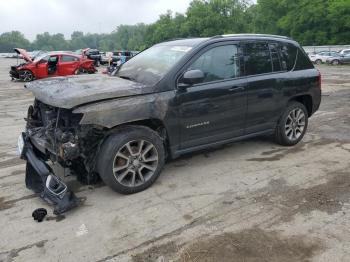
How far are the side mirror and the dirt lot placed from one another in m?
1.26

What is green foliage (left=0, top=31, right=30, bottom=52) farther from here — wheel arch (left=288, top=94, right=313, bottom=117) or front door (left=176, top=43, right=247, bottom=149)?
front door (left=176, top=43, right=247, bottom=149)

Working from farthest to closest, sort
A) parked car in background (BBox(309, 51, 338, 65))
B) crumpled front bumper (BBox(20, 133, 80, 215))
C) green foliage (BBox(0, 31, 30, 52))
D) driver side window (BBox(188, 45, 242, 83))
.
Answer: green foliage (BBox(0, 31, 30, 52))
parked car in background (BBox(309, 51, 338, 65))
driver side window (BBox(188, 45, 242, 83))
crumpled front bumper (BBox(20, 133, 80, 215))

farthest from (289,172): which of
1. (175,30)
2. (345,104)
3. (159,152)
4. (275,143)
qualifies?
(175,30)

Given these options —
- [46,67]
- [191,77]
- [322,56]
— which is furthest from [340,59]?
[191,77]

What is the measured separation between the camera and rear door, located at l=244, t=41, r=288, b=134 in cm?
568

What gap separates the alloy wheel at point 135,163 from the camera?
4535 mm

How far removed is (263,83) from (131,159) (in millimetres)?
2400

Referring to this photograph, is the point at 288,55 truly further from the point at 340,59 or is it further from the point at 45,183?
the point at 340,59

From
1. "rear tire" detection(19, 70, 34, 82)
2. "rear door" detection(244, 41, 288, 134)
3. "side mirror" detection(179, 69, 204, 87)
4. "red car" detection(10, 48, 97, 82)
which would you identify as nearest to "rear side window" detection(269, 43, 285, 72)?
"rear door" detection(244, 41, 288, 134)

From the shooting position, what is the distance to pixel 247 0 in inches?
3654

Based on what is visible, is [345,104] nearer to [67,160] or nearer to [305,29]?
[67,160]

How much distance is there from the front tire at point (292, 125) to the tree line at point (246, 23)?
45485mm

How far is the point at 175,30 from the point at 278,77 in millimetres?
92125

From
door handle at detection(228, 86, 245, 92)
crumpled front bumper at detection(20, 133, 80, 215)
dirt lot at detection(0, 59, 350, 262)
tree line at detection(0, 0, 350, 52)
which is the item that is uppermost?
tree line at detection(0, 0, 350, 52)
